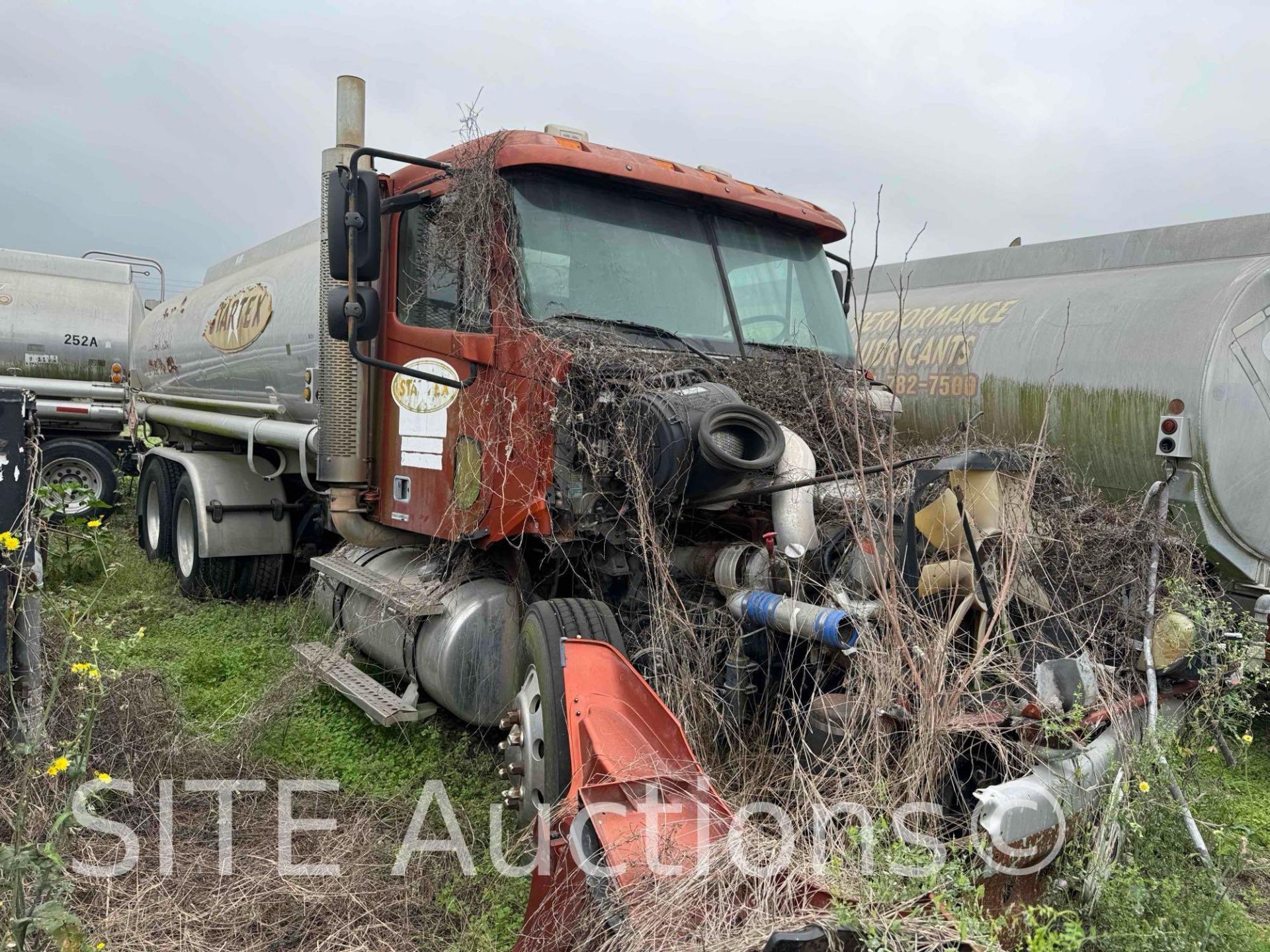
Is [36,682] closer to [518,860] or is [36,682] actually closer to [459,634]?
[459,634]

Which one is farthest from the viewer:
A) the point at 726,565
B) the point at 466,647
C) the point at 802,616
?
the point at 466,647

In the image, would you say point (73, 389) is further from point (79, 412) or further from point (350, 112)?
point (350, 112)

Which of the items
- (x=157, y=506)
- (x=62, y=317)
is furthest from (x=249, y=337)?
(x=62, y=317)

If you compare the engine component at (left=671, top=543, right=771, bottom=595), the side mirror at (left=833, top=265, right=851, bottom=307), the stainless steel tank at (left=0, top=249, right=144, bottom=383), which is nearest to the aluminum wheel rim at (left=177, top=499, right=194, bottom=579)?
the engine component at (left=671, top=543, right=771, bottom=595)

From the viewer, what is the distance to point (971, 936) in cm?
199

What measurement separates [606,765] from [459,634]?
1.47m

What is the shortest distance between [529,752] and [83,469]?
9.73 m

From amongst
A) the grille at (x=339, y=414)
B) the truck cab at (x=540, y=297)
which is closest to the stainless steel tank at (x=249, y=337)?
the grille at (x=339, y=414)

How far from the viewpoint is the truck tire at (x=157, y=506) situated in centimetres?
770

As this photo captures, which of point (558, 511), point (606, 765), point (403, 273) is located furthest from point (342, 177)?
point (606, 765)

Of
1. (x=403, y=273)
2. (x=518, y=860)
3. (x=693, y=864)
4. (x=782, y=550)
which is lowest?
(x=518, y=860)

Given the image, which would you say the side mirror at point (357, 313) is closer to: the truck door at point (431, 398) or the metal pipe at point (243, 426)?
the truck door at point (431, 398)

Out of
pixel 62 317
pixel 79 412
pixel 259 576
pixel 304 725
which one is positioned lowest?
pixel 304 725

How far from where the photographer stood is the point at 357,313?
151 inches
